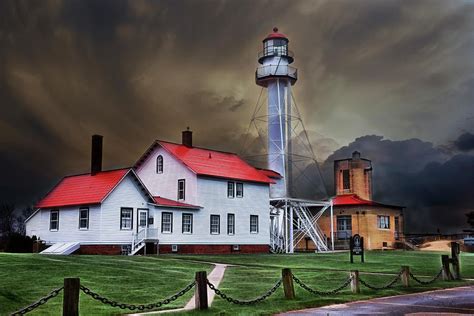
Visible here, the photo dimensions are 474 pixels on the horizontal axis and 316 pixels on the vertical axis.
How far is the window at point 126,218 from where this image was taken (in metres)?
40.7

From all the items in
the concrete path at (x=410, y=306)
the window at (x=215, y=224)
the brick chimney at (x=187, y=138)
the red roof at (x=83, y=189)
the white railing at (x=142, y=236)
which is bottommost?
the concrete path at (x=410, y=306)

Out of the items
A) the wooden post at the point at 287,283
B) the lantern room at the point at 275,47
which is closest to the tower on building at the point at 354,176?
the lantern room at the point at 275,47

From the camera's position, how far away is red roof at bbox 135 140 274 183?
46.2 metres

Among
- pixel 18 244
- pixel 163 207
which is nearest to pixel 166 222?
pixel 163 207

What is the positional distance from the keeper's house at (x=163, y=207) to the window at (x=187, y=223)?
0.23 ft

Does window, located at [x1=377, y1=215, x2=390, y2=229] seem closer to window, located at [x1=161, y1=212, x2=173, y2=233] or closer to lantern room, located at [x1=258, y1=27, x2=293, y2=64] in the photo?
lantern room, located at [x1=258, y1=27, x2=293, y2=64]

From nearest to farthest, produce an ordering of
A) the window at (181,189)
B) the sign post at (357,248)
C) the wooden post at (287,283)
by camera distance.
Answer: the wooden post at (287,283), the sign post at (357,248), the window at (181,189)

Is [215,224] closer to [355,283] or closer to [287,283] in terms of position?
[355,283]

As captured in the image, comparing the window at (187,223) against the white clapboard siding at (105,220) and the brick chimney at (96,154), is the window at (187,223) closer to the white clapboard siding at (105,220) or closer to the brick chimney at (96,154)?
the white clapboard siding at (105,220)

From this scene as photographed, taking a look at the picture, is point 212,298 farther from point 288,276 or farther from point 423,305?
point 423,305

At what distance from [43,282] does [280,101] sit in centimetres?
3831

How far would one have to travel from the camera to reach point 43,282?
20344 mm

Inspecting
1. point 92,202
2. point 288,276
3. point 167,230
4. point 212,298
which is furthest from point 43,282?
point 167,230

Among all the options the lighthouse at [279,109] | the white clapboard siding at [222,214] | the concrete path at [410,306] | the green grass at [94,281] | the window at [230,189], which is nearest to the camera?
the concrete path at [410,306]
